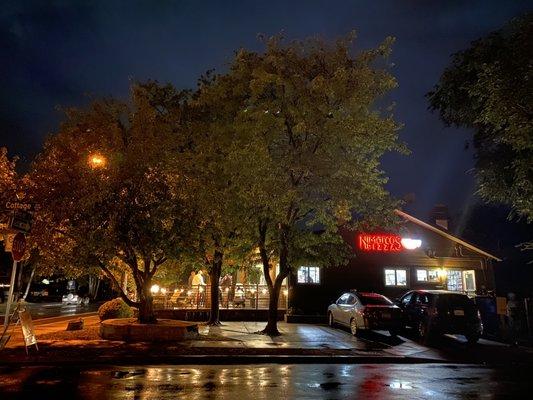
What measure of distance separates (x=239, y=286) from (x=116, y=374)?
15.5m

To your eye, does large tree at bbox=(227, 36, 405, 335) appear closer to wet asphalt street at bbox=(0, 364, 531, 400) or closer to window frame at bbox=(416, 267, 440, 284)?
wet asphalt street at bbox=(0, 364, 531, 400)

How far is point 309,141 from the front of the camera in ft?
55.8

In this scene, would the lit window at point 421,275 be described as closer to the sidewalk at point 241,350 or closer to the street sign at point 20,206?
the sidewalk at point 241,350

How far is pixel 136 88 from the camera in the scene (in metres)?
16.1

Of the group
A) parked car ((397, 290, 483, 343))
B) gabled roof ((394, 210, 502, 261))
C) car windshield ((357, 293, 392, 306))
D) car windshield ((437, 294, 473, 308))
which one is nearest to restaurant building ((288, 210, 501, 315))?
gabled roof ((394, 210, 502, 261))

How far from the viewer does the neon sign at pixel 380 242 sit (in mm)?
26312

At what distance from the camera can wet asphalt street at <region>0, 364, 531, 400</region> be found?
8188 millimetres

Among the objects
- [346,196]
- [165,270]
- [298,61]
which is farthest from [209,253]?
[298,61]

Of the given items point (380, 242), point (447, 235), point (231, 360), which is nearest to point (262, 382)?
point (231, 360)

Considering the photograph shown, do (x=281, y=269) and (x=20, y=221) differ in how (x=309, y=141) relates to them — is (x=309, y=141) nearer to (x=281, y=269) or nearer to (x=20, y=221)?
(x=281, y=269)

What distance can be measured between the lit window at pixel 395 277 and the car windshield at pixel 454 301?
1013 centimetres

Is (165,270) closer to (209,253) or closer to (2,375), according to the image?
(209,253)

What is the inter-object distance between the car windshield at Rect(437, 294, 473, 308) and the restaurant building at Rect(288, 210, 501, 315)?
30.4 feet

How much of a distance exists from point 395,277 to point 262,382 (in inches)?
744
